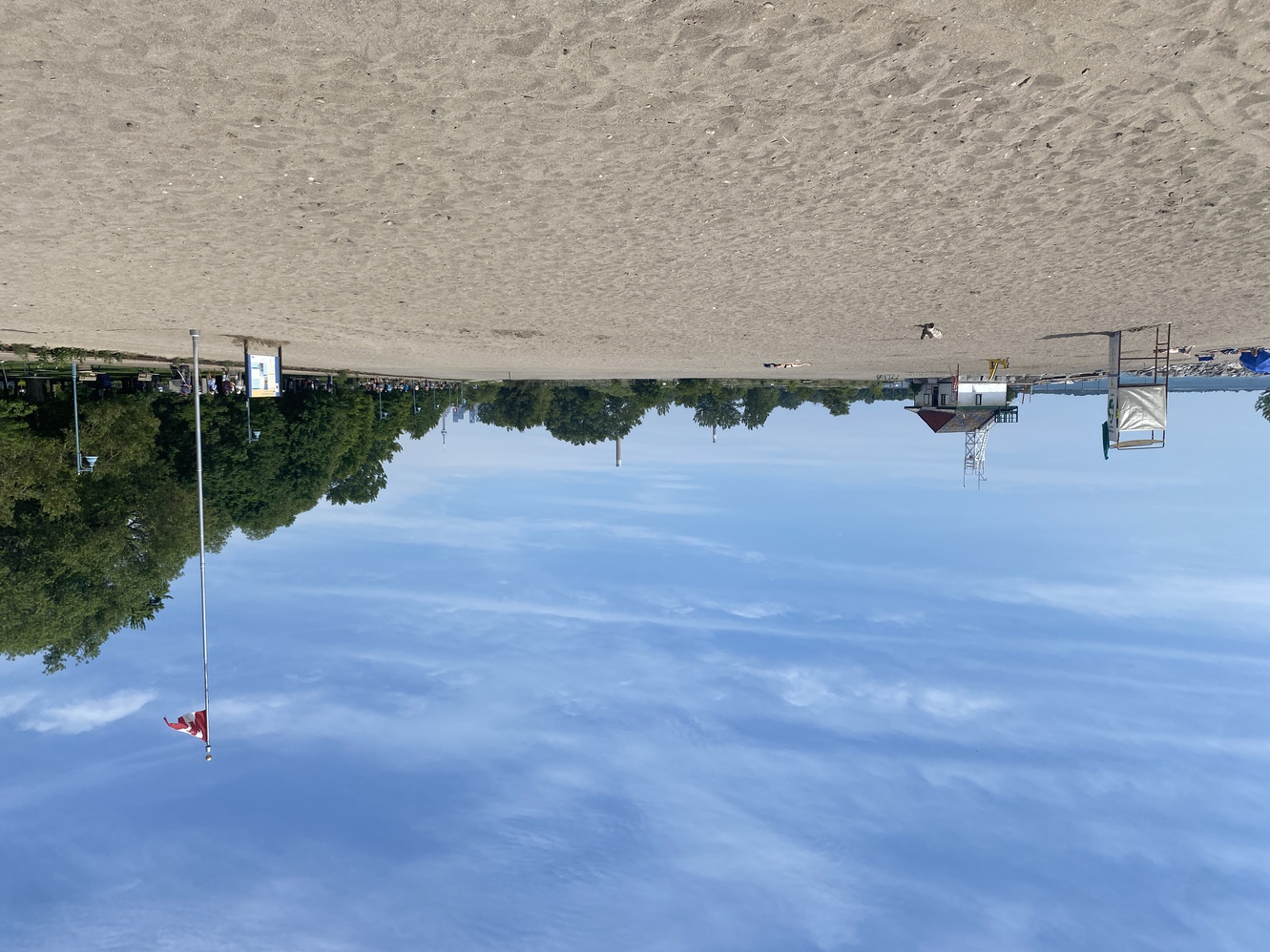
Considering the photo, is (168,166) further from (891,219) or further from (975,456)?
(975,456)

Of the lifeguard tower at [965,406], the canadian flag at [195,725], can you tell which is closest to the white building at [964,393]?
the lifeguard tower at [965,406]

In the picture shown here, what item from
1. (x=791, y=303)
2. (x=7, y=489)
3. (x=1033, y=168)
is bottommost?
(x=7, y=489)

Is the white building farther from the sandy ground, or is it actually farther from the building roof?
the sandy ground

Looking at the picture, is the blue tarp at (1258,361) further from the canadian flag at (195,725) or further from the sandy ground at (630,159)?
the canadian flag at (195,725)

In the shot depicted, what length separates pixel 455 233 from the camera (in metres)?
11.5

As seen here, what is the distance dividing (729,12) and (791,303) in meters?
8.00

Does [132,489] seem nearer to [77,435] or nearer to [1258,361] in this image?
[77,435]

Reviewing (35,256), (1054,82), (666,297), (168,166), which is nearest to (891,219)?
(1054,82)

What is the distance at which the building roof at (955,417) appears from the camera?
41438 mm

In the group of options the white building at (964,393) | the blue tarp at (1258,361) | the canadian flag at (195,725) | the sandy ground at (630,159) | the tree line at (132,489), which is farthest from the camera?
the white building at (964,393)

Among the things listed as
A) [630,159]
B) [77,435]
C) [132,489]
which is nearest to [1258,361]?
[630,159]

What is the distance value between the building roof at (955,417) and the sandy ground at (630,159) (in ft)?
86.5

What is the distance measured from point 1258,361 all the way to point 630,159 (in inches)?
1022

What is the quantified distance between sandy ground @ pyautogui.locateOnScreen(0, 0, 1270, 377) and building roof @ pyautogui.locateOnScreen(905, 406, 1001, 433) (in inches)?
1038
